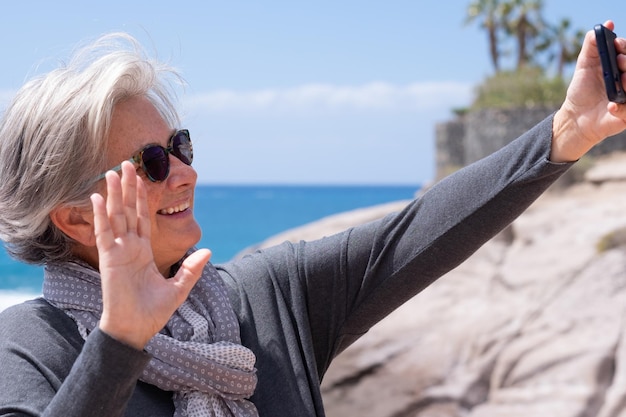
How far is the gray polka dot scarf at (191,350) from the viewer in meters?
1.81

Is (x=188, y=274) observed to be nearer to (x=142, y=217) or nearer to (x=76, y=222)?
(x=142, y=217)

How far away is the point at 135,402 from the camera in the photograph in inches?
69.5

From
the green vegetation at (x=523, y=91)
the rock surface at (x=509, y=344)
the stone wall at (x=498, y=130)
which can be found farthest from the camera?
the green vegetation at (x=523, y=91)

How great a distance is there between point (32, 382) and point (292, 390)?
589 mm

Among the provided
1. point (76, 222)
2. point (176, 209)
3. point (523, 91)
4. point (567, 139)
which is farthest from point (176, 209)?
point (523, 91)

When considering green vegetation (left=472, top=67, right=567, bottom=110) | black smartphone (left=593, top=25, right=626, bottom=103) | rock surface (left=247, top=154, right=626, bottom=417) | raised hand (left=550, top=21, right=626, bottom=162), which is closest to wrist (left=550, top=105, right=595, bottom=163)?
raised hand (left=550, top=21, right=626, bottom=162)

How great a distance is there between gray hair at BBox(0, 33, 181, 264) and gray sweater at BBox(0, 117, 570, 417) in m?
0.22

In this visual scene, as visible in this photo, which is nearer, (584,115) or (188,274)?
(188,274)

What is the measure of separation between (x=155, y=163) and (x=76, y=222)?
234 mm

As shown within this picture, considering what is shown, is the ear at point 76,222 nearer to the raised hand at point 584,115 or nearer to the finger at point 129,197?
the finger at point 129,197

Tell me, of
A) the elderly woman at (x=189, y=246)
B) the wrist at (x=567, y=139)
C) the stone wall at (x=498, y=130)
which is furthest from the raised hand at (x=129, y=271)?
the stone wall at (x=498, y=130)

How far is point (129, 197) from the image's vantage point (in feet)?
4.92

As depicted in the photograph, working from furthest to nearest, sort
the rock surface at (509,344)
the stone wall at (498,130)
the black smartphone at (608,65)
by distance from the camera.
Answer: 1. the stone wall at (498,130)
2. the rock surface at (509,344)
3. the black smartphone at (608,65)

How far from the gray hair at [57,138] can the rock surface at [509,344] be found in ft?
13.7
